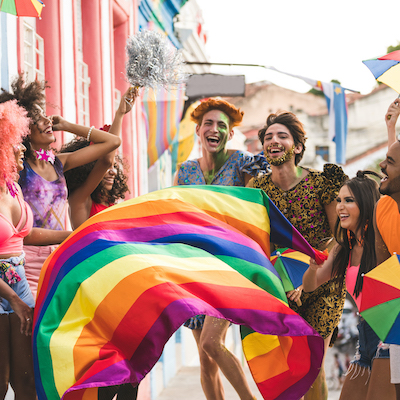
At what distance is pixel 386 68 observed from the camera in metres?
4.48

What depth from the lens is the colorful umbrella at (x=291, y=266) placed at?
14.0 feet

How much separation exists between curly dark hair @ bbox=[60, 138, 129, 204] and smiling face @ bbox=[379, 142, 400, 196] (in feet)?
8.31

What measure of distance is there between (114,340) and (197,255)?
0.78 meters

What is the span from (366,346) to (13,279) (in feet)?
7.41

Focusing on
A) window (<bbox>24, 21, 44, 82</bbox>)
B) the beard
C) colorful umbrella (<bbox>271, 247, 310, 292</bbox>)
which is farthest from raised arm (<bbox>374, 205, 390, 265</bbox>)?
window (<bbox>24, 21, 44, 82</bbox>)

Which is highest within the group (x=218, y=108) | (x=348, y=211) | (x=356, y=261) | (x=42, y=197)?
(x=218, y=108)

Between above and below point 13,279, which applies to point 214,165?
above

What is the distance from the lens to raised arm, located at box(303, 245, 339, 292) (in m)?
4.12

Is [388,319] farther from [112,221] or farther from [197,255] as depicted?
[112,221]

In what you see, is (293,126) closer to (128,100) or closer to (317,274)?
(317,274)

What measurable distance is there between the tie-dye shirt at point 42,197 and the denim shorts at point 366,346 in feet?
7.29

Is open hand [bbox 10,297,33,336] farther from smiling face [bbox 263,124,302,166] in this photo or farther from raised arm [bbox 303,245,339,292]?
smiling face [bbox 263,124,302,166]

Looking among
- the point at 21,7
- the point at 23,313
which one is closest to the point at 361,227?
the point at 23,313

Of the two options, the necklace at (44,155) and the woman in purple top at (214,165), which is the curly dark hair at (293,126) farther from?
the necklace at (44,155)
